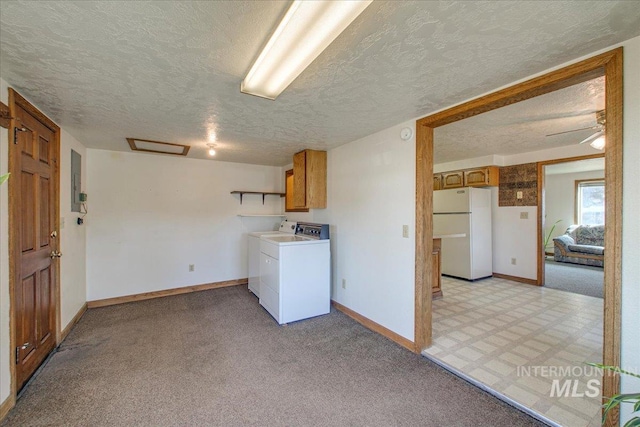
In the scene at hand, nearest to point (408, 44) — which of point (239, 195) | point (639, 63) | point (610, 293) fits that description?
point (639, 63)

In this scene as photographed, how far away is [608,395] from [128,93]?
11.3 feet

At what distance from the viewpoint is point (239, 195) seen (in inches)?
181

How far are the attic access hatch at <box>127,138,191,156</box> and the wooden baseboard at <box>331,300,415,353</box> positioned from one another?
117 inches

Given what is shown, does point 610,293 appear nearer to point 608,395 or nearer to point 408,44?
point 608,395

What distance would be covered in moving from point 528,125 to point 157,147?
4474mm

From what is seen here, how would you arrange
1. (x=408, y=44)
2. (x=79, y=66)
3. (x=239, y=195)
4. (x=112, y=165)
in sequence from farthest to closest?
(x=239, y=195), (x=112, y=165), (x=79, y=66), (x=408, y=44)

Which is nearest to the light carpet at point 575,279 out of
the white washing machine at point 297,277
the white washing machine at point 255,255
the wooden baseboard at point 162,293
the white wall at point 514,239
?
the white wall at point 514,239

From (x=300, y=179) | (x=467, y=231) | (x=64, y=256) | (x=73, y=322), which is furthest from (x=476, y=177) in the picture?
(x=73, y=322)

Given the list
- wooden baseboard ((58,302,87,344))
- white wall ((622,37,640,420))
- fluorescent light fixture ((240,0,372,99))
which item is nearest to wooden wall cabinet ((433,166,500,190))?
white wall ((622,37,640,420))

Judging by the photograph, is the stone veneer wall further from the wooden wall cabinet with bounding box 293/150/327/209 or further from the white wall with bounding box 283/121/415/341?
the wooden wall cabinet with bounding box 293/150/327/209

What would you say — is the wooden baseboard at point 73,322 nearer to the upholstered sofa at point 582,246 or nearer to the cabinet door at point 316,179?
the cabinet door at point 316,179

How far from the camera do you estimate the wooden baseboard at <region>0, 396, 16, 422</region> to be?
163cm

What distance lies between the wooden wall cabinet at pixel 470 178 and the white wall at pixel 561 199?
389 cm

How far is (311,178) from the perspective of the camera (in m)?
3.60
